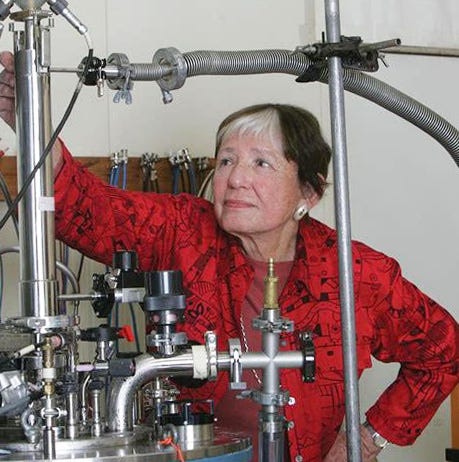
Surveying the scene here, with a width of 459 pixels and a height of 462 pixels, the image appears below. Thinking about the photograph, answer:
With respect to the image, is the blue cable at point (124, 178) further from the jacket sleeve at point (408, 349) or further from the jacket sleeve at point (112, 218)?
the jacket sleeve at point (408, 349)

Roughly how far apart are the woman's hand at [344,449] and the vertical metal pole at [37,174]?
0.89 meters

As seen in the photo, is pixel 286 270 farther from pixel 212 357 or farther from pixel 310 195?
pixel 212 357

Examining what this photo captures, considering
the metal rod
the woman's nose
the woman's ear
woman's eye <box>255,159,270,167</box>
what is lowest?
the woman's ear

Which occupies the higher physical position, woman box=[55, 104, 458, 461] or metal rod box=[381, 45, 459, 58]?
metal rod box=[381, 45, 459, 58]

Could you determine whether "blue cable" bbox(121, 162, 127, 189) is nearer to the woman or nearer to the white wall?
the white wall

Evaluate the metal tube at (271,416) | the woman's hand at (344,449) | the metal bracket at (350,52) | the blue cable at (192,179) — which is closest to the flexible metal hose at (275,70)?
the metal bracket at (350,52)

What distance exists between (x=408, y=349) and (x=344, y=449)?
294 millimetres

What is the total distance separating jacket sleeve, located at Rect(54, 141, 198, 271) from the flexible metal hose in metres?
0.44

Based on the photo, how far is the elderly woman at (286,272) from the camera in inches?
87.0

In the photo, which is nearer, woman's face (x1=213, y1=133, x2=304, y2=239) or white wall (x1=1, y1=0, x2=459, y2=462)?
woman's face (x1=213, y1=133, x2=304, y2=239)

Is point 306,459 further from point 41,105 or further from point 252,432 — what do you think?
point 41,105

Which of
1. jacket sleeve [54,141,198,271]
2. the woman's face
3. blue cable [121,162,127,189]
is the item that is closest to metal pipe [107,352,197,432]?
jacket sleeve [54,141,198,271]

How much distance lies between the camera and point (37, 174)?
5.04ft

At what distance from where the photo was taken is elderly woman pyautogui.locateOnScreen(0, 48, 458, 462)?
7.25ft
